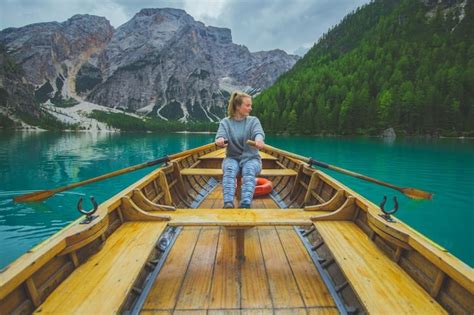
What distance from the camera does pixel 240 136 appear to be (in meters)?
5.07

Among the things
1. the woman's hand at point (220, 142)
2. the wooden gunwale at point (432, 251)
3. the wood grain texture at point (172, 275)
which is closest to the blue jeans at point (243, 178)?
the woman's hand at point (220, 142)

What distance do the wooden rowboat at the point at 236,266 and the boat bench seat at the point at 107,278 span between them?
12 mm

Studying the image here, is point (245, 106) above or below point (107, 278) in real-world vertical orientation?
above

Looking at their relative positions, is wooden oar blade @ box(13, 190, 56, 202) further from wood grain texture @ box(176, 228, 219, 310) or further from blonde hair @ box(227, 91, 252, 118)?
blonde hair @ box(227, 91, 252, 118)

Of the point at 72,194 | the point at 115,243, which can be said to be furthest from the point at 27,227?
the point at 115,243

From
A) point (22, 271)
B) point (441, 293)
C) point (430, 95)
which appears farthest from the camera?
point (430, 95)

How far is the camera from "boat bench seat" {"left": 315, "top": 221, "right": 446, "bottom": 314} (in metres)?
2.36

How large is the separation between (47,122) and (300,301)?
182750mm

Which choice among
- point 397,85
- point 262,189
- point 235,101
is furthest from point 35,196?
point 397,85

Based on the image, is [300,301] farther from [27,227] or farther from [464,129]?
[464,129]

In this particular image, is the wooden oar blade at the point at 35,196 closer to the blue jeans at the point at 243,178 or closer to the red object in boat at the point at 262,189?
the blue jeans at the point at 243,178

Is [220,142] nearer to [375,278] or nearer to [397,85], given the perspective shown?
[375,278]

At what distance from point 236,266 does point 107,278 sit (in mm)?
1847

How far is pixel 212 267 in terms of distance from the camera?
3930 millimetres
